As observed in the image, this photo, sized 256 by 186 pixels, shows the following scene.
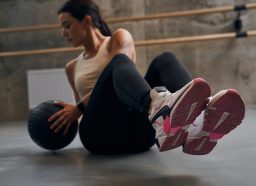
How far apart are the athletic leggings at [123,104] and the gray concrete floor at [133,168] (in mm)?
77

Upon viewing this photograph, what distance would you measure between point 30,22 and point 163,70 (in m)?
3.31

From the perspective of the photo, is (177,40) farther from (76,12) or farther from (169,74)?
(169,74)

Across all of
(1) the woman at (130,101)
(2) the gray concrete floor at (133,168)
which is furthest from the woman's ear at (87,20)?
(2) the gray concrete floor at (133,168)

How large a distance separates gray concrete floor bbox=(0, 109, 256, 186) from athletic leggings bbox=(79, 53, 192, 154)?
8 centimetres

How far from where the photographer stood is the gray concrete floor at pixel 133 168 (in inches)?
52.4

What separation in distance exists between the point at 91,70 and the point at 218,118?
3.05ft

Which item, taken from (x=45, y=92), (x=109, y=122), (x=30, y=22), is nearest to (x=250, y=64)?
(x=45, y=92)


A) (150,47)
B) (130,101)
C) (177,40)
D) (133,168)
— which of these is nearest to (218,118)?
(130,101)

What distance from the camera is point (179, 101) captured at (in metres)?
1.19

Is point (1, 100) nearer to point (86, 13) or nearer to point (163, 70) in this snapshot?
point (86, 13)

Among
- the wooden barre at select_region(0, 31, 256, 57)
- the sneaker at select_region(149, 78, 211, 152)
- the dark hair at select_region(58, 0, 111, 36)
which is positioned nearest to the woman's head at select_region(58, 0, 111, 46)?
the dark hair at select_region(58, 0, 111, 36)

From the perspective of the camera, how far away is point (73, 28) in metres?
2.01

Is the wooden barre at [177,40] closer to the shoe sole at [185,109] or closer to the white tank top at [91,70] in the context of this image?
the white tank top at [91,70]

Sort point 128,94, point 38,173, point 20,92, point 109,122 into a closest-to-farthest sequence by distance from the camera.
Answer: point 128,94
point 38,173
point 109,122
point 20,92
